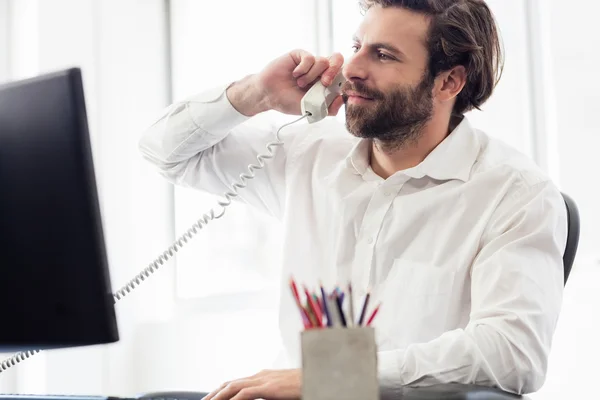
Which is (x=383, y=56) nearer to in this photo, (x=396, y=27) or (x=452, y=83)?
(x=396, y=27)

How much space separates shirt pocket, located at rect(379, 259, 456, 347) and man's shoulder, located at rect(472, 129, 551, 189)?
0.21m

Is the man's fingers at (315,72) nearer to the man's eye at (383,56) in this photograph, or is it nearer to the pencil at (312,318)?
the man's eye at (383,56)

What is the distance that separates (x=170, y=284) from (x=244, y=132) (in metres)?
1.34

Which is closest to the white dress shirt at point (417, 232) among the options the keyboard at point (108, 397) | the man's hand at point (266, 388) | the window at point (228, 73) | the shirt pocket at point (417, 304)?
the shirt pocket at point (417, 304)

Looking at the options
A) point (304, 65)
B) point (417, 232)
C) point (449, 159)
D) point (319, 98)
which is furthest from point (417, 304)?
point (304, 65)

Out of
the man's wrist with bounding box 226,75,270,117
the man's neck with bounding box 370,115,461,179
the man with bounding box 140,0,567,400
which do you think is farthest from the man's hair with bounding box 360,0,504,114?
the man's wrist with bounding box 226,75,270,117

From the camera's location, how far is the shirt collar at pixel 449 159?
1.59m

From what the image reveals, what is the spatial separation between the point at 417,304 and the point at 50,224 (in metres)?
0.81

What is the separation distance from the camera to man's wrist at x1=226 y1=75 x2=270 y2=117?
70.8 inches

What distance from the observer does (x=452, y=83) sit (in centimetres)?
176

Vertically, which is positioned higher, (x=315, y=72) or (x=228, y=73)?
(x=228, y=73)

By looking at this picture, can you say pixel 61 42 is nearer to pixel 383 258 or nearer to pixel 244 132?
pixel 244 132

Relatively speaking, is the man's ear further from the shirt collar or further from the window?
the window

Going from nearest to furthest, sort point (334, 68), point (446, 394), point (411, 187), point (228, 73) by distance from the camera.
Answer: point (446, 394) → point (411, 187) → point (334, 68) → point (228, 73)
